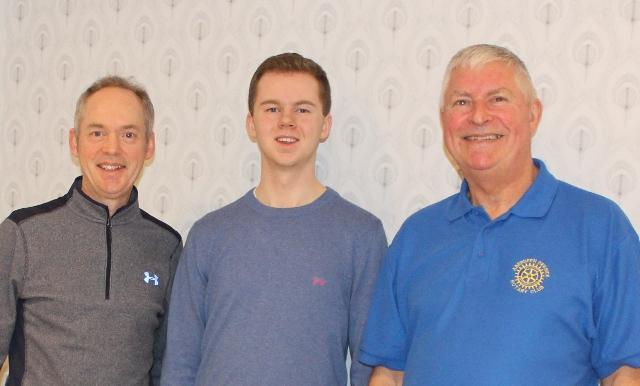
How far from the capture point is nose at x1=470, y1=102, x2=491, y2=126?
1798 millimetres

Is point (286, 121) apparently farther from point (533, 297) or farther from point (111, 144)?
point (533, 297)

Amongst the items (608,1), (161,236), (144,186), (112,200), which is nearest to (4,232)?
(112,200)

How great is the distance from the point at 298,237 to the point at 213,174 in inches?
26.7

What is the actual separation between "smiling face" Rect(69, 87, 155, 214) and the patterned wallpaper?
46 centimetres

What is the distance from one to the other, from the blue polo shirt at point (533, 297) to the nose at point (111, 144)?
3.07 ft

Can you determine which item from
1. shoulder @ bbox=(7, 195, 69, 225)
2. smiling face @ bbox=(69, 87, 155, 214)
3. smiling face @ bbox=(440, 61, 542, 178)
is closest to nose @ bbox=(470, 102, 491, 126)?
smiling face @ bbox=(440, 61, 542, 178)

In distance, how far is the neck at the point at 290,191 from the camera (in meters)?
2.19

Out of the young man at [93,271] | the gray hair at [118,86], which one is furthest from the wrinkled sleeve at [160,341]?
the gray hair at [118,86]

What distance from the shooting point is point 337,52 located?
2.51 meters

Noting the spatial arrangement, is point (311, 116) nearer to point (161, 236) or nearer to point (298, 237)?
point (298, 237)

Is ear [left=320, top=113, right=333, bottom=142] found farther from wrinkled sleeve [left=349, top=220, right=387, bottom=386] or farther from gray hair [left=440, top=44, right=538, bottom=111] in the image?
gray hair [left=440, top=44, right=538, bottom=111]

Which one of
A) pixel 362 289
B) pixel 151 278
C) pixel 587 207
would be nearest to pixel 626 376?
pixel 587 207

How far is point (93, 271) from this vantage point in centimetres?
214

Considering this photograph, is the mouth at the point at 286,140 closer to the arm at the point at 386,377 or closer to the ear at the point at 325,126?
the ear at the point at 325,126
